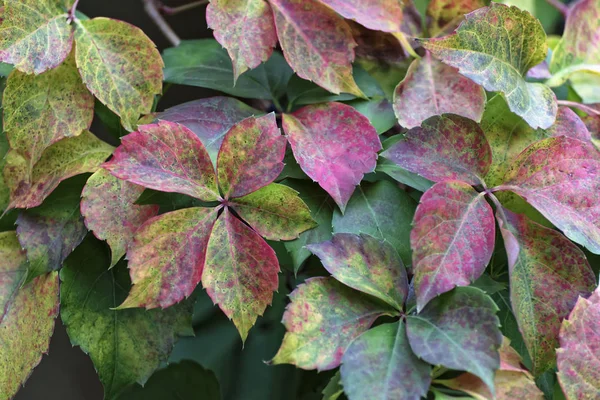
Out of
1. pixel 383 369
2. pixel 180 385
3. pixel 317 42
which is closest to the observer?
pixel 383 369

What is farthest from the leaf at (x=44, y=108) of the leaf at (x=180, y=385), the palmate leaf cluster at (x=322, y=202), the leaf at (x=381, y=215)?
the leaf at (x=180, y=385)

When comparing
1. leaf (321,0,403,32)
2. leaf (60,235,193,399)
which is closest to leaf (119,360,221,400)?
leaf (60,235,193,399)

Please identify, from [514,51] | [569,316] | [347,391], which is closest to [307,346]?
[347,391]

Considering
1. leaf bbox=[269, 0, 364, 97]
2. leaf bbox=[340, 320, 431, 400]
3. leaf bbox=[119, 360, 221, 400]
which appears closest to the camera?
leaf bbox=[340, 320, 431, 400]

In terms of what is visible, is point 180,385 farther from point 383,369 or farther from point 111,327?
point 383,369

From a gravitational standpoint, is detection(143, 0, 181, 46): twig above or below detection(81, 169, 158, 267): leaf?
above

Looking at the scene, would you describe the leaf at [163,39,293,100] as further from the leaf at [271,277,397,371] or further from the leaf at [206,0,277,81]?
the leaf at [271,277,397,371]

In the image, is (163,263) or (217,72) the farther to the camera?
(217,72)

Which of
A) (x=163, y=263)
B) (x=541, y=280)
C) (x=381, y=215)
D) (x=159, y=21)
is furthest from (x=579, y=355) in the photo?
(x=159, y=21)
